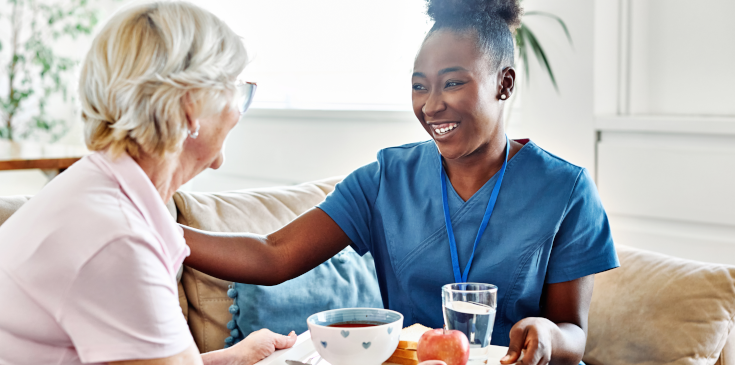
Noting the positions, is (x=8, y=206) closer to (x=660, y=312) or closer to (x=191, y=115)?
(x=191, y=115)

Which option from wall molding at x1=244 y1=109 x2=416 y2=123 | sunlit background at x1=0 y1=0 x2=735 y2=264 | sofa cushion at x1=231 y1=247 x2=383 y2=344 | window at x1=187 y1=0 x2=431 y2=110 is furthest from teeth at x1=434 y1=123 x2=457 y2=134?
window at x1=187 y1=0 x2=431 y2=110

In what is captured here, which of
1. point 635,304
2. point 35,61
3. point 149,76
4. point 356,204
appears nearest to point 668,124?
point 635,304

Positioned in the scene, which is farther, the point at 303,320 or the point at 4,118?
the point at 4,118

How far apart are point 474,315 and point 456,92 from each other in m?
0.49

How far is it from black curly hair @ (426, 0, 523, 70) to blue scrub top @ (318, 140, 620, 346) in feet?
0.69

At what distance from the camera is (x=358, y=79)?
356 centimetres

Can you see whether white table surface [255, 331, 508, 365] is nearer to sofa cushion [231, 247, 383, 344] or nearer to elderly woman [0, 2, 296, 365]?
elderly woman [0, 2, 296, 365]

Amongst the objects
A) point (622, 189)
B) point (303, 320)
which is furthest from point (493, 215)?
point (622, 189)

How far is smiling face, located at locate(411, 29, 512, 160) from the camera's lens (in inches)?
50.8

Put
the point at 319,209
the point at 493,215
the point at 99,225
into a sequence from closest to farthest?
the point at 99,225, the point at 493,215, the point at 319,209

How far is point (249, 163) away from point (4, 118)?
2.17m

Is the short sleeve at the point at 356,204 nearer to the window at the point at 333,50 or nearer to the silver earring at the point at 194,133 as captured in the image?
the silver earring at the point at 194,133

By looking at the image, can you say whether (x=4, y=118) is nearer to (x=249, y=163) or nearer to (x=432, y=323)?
(x=249, y=163)

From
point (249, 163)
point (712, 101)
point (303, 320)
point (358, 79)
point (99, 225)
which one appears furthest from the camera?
point (249, 163)
